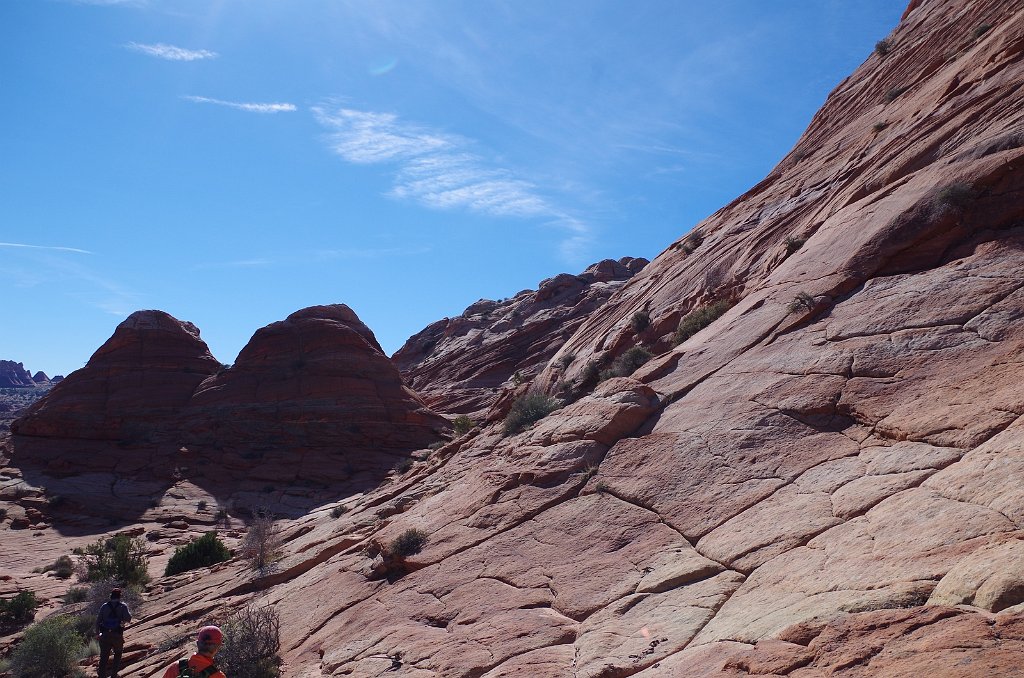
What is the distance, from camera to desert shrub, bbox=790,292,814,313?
10492 mm

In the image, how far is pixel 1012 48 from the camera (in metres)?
12.2

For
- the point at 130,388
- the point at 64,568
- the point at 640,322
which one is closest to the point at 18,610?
the point at 64,568

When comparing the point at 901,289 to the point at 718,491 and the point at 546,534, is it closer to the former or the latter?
the point at 718,491

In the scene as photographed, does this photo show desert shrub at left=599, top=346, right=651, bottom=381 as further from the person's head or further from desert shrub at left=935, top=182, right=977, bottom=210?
the person's head

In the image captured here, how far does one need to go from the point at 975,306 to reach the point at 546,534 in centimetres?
652

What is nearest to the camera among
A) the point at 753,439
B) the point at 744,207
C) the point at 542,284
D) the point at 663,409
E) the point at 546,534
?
the point at 753,439

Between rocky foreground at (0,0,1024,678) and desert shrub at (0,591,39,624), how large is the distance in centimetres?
313

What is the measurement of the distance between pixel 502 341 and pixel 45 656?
3554 centimetres

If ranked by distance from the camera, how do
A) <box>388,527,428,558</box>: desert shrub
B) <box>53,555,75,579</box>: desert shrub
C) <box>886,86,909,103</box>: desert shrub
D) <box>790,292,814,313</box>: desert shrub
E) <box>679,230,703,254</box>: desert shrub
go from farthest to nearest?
<box>53,555,75,579</box>: desert shrub
<box>679,230,703,254</box>: desert shrub
<box>886,86,909,103</box>: desert shrub
<box>388,527,428,558</box>: desert shrub
<box>790,292,814,313</box>: desert shrub

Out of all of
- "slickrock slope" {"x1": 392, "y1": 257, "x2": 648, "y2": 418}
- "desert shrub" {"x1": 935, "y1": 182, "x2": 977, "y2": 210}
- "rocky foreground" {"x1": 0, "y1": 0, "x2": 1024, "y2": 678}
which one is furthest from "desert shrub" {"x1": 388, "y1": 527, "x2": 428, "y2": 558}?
"slickrock slope" {"x1": 392, "y1": 257, "x2": 648, "y2": 418}

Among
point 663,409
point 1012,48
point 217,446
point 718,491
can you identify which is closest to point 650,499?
point 718,491

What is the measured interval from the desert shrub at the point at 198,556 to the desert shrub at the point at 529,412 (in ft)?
36.4

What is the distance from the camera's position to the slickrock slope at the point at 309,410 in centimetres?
3431

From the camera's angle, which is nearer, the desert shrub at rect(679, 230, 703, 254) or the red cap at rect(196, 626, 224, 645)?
the red cap at rect(196, 626, 224, 645)
